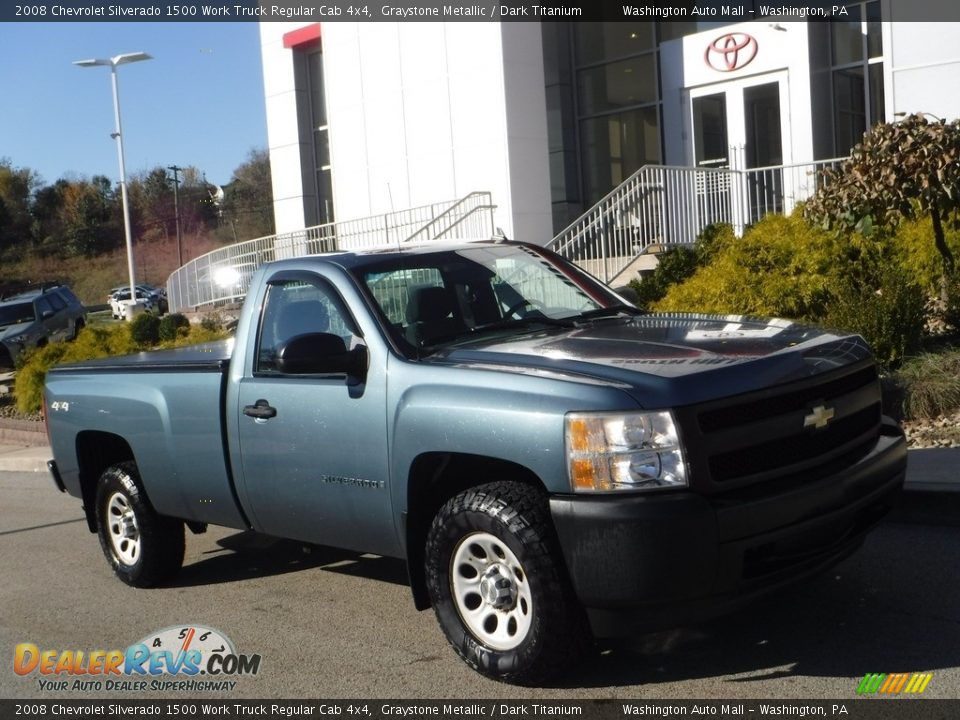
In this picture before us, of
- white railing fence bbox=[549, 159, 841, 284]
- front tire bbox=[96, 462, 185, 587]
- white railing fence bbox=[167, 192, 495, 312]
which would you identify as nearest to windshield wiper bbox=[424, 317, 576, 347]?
front tire bbox=[96, 462, 185, 587]

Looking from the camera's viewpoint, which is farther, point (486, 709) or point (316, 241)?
point (316, 241)

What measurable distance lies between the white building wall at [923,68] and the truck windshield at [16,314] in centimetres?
1772

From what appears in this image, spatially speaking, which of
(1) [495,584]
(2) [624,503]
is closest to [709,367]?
(2) [624,503]

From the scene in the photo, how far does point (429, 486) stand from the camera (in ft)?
16.2

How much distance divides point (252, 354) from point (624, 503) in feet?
8.26

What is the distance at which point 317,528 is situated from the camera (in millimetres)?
5492

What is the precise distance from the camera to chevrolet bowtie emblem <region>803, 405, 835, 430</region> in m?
4.48

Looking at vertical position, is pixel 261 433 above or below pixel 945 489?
above

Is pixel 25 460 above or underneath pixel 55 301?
underneath

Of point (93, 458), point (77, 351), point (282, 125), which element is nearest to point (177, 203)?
point (282, 125)

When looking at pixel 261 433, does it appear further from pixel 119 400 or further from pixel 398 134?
pixel 398 134

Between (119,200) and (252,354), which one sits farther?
(119,200)

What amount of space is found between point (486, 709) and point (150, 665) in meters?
1.95

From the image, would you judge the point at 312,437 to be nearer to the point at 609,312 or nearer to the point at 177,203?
the point at 609,312
